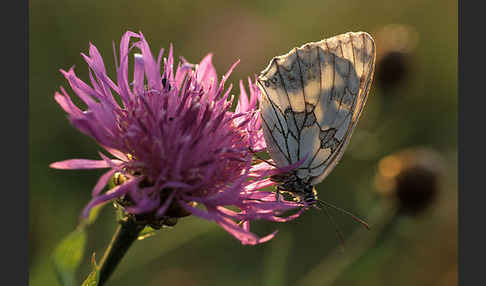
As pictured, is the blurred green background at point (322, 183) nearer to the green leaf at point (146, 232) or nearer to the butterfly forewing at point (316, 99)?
the butterfly forewing at point (316, 99)

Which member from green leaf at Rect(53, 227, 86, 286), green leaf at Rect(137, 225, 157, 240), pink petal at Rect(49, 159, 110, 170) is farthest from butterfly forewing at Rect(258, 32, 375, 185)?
green leaf at Rect(53, 227, 86, 286)

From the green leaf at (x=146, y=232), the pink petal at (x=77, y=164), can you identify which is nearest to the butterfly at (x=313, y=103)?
the green leaf at (x=146, y=232)

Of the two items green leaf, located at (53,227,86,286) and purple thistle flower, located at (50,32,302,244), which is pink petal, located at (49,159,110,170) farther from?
green leaf, located at (53,227,86,286)

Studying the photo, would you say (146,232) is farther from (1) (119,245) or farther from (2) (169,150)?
(2) (169,150)

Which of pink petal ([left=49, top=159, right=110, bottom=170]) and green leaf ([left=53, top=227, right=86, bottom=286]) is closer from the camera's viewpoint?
pink petal ([left=49, top=159, right=110, bottom=170])

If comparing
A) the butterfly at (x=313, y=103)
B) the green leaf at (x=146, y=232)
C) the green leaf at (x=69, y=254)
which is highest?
the butterfly at (x=313, y=103)

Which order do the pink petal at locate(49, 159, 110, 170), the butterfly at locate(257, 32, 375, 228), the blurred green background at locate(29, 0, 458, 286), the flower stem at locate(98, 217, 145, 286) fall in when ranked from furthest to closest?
the blurred green background at locate(29, 0, 458, 286), the butterfly at locate(257, 32, 375, 228), the flower stem at locate(98, 217, 145, 286), the pink petal at locate(49, 159, 110, 170)

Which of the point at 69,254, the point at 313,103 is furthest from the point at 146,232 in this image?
the point at 313,103

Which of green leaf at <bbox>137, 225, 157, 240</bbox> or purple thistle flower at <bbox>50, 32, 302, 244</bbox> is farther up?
purple thistle flower at <bbox>50, 32, 302, 244</bbox>

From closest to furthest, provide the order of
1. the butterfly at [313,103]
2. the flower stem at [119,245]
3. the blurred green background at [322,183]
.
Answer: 1. the flower stem at [119,245]
2. the butterfly at [313,103]
3. the blurred green background at [322,183]
